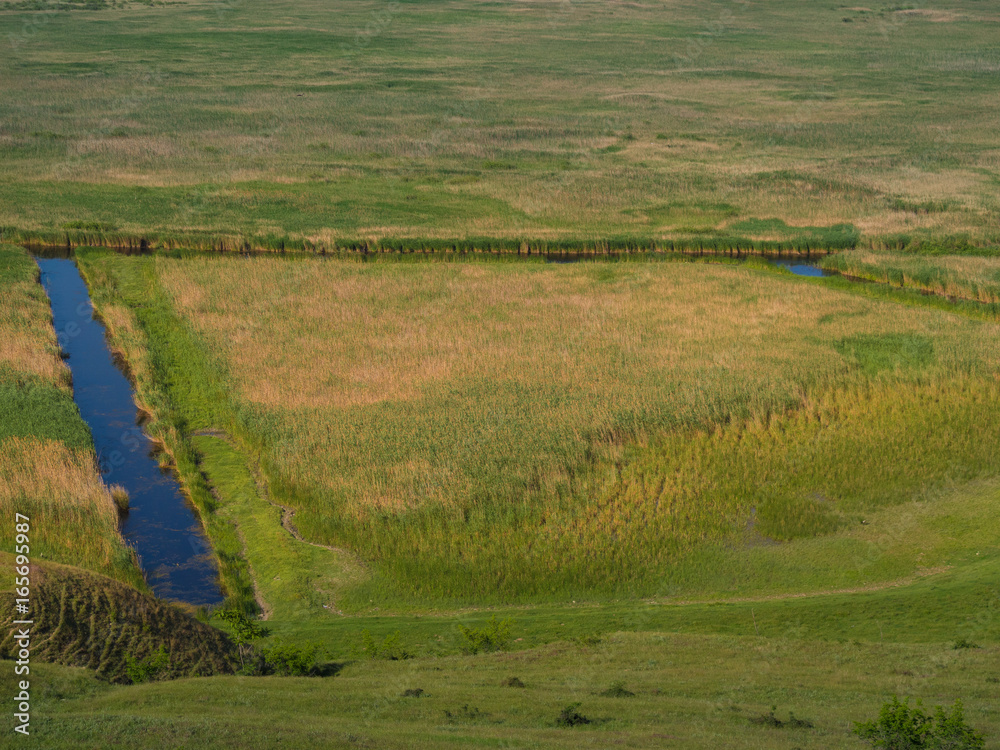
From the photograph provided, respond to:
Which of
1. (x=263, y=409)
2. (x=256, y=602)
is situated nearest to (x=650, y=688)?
(x=256, y=602)

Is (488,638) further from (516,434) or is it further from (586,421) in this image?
(586,421)

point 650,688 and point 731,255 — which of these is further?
point 731,255

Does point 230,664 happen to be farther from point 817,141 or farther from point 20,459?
point 817,141

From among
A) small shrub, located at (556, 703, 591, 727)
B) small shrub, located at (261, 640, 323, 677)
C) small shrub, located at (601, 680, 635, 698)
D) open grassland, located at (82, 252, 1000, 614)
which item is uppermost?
small shrub, located at (556, 703, 591, 727)

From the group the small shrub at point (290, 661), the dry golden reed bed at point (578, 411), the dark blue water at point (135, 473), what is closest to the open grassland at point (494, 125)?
the dry golden reed bed at point (578, 411)

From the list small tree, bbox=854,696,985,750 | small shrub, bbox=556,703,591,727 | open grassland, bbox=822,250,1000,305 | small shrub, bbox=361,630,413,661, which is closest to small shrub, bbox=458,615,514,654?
small shrub, bbox=361,630,413,661

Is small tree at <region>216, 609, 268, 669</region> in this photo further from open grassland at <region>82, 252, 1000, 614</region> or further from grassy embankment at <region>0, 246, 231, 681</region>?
open grassland at <region>82, 252, 1000, 614</region>

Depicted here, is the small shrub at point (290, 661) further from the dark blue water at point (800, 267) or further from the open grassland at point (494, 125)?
the open grassland at point (494, 125)

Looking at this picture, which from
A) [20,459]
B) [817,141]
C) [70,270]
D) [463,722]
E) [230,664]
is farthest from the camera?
[817,141]
